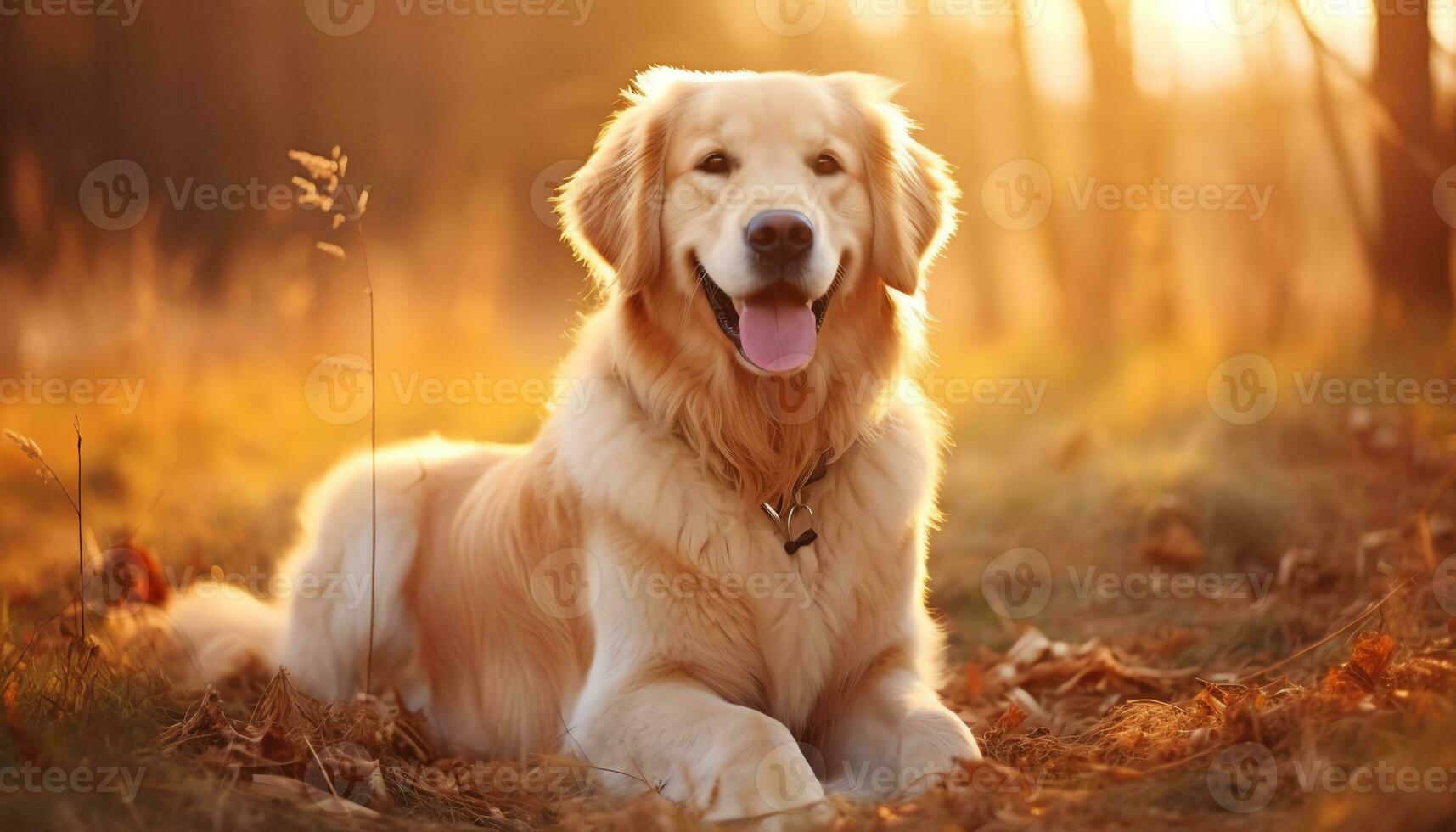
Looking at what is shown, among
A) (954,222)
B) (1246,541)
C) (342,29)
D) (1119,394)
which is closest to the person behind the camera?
(954,222)

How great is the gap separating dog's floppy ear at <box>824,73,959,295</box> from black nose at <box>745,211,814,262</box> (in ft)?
1.59

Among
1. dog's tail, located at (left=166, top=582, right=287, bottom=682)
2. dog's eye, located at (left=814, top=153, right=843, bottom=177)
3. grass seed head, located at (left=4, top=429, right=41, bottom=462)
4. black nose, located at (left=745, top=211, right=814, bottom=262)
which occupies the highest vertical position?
dog's eye, located at (left=814, top=153, right=843, bottom=177)

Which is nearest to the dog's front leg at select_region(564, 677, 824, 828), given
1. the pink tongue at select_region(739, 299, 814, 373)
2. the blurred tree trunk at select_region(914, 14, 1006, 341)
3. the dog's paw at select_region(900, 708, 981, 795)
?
the dog's paw at select_region(900, 708, 981, 795)

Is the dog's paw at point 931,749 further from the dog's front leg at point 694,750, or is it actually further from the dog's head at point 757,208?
the dog's head at point 757,208

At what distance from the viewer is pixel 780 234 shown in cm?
273

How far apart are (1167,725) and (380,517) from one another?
2.64 metres

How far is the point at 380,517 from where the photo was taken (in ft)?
12.2

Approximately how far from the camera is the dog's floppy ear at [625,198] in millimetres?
3115

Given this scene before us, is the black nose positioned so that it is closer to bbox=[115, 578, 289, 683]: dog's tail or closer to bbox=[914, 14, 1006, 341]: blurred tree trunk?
bbox=[115, 578, 289, 683]: dog's tail

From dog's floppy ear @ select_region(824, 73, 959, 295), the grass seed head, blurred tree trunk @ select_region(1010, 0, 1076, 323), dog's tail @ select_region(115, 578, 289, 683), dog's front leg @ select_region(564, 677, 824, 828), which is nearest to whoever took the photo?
dog's front leg @ select_region(564, 677, 824, 828)

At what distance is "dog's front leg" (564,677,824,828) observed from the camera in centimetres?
243

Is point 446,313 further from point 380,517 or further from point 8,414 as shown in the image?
point 380,517

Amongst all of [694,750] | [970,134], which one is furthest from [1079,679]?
[970,134]

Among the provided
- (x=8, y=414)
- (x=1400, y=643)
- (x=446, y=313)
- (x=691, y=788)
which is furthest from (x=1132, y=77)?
(x=8, y=414)
